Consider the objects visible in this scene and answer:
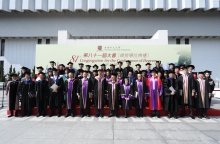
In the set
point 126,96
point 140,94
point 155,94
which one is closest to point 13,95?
point 126,96

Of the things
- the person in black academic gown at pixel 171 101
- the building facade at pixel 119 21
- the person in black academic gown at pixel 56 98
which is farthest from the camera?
the building facade at pixel 119 21

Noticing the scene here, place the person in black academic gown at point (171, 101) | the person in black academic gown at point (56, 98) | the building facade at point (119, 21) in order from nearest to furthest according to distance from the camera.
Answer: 1. the person in black academic gown at point (171, 101)
2. the person in black academic gown at point (56, 98)
3. the building facade at point (119, 21)

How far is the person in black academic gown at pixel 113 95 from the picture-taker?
589cm

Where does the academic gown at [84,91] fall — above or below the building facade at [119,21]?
below

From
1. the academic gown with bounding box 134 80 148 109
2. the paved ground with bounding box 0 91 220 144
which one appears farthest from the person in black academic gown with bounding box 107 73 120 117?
the academic gown with bounding box 134 80 148 109

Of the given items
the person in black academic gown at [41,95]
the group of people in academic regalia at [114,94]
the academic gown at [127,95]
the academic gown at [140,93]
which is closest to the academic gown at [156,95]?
the group of people in academic regalia at [114,94]

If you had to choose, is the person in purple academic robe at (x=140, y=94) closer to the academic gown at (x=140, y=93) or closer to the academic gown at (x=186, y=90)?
the academic gown at (x=140, y=93)

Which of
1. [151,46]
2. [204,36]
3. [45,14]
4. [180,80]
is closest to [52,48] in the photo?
[151,46]

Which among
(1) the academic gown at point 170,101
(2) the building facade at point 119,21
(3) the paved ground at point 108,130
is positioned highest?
(2) the building facade at point 119,21

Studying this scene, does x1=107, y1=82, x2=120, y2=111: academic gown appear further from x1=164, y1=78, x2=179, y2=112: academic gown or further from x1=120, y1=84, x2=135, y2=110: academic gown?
x1=164, y1=78, x2=179, y2=112: academic gown

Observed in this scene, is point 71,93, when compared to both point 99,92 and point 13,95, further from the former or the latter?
point 13,95

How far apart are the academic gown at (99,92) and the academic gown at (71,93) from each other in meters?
0.77

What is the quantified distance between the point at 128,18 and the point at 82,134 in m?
14.6

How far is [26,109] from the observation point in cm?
598
